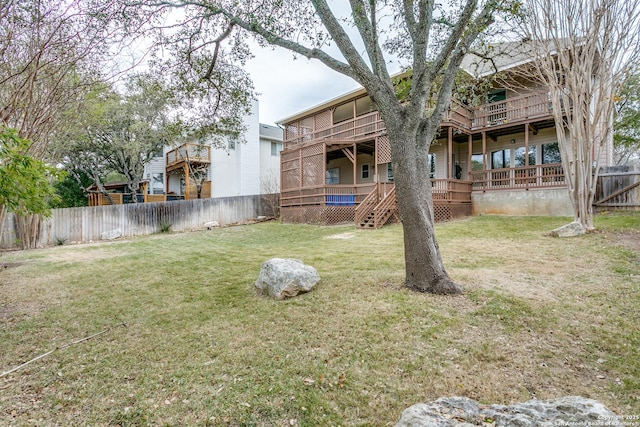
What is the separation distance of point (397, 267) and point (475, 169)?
41.6ft

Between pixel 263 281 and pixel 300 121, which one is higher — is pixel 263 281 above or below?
below

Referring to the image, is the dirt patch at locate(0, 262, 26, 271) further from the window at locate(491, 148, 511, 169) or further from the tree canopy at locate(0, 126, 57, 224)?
the window at locate(491, 148, 511, 169)

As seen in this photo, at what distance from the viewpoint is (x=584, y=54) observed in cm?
802

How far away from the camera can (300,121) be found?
67.9 feet

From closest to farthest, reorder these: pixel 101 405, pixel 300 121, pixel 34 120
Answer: pixel 101 405
pixel 34 120
pixel 300 121

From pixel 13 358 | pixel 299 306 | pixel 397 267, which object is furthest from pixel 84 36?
pixel 397 267

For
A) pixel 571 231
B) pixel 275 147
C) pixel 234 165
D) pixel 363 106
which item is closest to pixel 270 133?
pixel 275 147

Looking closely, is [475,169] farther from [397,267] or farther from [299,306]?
[299,306]

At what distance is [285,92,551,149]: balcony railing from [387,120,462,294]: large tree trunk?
755 centimetres

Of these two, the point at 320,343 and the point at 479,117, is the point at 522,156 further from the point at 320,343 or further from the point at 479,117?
the point at 320,343

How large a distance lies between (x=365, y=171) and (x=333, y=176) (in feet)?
8.14

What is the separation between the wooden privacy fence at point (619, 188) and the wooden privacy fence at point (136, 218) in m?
16.0

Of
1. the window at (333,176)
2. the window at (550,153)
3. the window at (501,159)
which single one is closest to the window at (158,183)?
the window at (333,176)

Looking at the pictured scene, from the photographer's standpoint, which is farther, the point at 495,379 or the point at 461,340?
the point at 461,340
